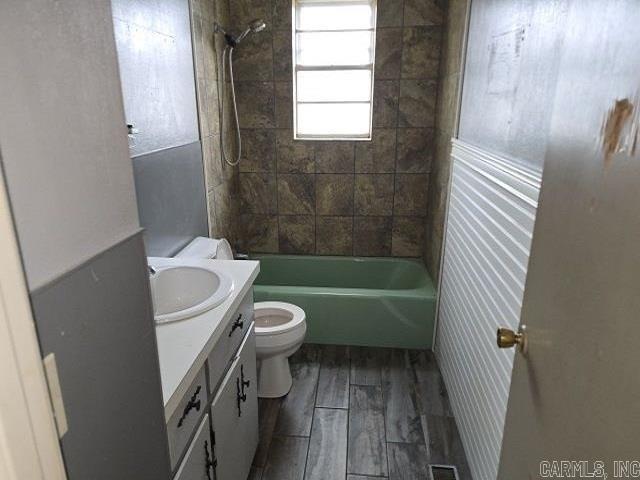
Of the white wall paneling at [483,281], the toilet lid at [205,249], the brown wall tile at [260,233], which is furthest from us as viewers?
the brown wall tile at [260,233]

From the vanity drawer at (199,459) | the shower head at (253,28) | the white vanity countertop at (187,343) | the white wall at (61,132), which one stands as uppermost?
the shower head at (253,28)

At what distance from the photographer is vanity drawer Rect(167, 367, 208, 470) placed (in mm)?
1074

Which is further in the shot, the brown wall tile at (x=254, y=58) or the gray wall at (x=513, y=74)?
the brown wall tile at (x=254, y=58)

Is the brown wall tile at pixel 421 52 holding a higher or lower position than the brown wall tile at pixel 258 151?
higher

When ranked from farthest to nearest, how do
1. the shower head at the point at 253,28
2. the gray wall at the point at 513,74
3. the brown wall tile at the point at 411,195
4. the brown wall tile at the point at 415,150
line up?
the brown wall tile at the point at 411,195, the brown wall tile at the point at 415,150, the shower head at the point at 253,28, the gray wall at the point at 513,74

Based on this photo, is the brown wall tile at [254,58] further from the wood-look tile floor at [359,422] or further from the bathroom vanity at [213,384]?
the wood-look tile floor at [359,422]

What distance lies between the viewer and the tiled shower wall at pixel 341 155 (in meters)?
3.00

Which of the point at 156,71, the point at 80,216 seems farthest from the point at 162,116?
the point at 80,216

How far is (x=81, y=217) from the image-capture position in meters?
0.60

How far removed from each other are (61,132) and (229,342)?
3.56 ft

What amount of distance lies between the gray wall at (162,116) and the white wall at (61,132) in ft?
3.93

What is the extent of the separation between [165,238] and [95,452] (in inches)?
61.3

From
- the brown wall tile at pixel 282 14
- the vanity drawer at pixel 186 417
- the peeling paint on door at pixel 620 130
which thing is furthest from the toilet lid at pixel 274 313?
the peeling paint on door at pixel 620 130

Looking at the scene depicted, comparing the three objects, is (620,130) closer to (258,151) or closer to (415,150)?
(415,150)
